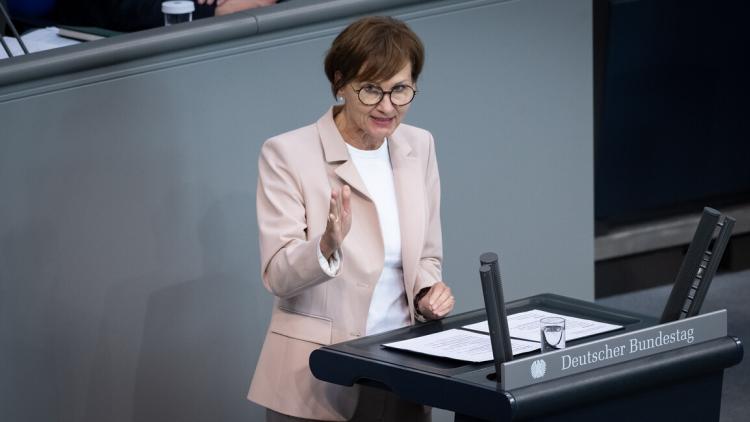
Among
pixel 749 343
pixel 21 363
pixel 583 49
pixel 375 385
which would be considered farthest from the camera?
pixel 749 343

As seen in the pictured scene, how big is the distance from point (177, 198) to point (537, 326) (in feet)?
4.48

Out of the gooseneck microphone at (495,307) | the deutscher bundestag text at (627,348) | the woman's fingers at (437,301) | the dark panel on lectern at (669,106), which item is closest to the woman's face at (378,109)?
the woman's fingers at (437,301)

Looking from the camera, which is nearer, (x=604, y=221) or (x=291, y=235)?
(x=291, y=235)

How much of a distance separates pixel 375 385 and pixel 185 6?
1844 millimetres

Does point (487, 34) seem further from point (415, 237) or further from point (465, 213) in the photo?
point (415, 237)

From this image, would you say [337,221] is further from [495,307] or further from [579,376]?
[579,376]

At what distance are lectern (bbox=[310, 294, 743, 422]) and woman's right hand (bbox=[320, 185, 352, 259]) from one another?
0.21m

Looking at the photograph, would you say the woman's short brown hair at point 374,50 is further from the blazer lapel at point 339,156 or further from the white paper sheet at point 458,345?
the white paper sheet at point 458,345

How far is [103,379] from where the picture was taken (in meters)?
3.89

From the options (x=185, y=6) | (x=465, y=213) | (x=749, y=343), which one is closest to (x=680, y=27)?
(x=749, y=343)

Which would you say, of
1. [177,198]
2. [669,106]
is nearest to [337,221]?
[177,198]

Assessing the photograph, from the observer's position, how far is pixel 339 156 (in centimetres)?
312

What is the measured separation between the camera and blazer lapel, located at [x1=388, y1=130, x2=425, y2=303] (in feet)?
10.3

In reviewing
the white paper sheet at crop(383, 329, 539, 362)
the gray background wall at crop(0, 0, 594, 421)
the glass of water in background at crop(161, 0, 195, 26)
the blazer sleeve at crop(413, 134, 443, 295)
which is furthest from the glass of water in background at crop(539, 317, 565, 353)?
the glass of water in background at crop(161, 0, 195, 26)
